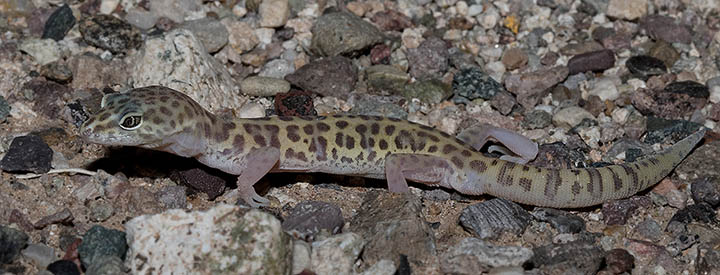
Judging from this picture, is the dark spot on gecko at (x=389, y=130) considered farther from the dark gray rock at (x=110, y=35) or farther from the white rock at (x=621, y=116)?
the dark gray rock at (x=110, y=35)

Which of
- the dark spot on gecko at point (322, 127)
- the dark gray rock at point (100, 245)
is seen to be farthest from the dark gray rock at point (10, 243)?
the dark spot on gecko at point (322, 127)

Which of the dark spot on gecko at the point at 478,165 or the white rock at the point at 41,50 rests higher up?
the dark spot on gecko at the point at 478,165

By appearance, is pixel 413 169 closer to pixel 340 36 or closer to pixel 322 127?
pixel 322 127

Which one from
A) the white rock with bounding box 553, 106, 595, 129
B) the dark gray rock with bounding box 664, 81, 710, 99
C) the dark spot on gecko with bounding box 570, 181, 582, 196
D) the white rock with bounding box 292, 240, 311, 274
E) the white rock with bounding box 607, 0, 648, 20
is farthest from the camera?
the white rock with bounding box 607, 0, 648, 20

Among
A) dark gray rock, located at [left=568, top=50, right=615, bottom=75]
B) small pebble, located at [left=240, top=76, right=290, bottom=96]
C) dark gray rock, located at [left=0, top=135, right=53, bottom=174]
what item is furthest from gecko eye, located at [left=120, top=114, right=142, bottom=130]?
Answer: dark gray rock, located at [left=568, top=50, right=615, bottom=75]

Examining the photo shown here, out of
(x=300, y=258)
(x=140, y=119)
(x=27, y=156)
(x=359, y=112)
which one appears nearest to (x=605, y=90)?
(x=359, y=112)

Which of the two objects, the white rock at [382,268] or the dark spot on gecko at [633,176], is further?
the dark spot on gecko at [633,176]

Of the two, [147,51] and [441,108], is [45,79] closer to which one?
[147,51]

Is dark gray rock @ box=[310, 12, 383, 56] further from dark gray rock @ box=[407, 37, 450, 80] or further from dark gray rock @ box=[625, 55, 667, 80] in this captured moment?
dark gray rock @ box=[625, 55, 667, 80]
